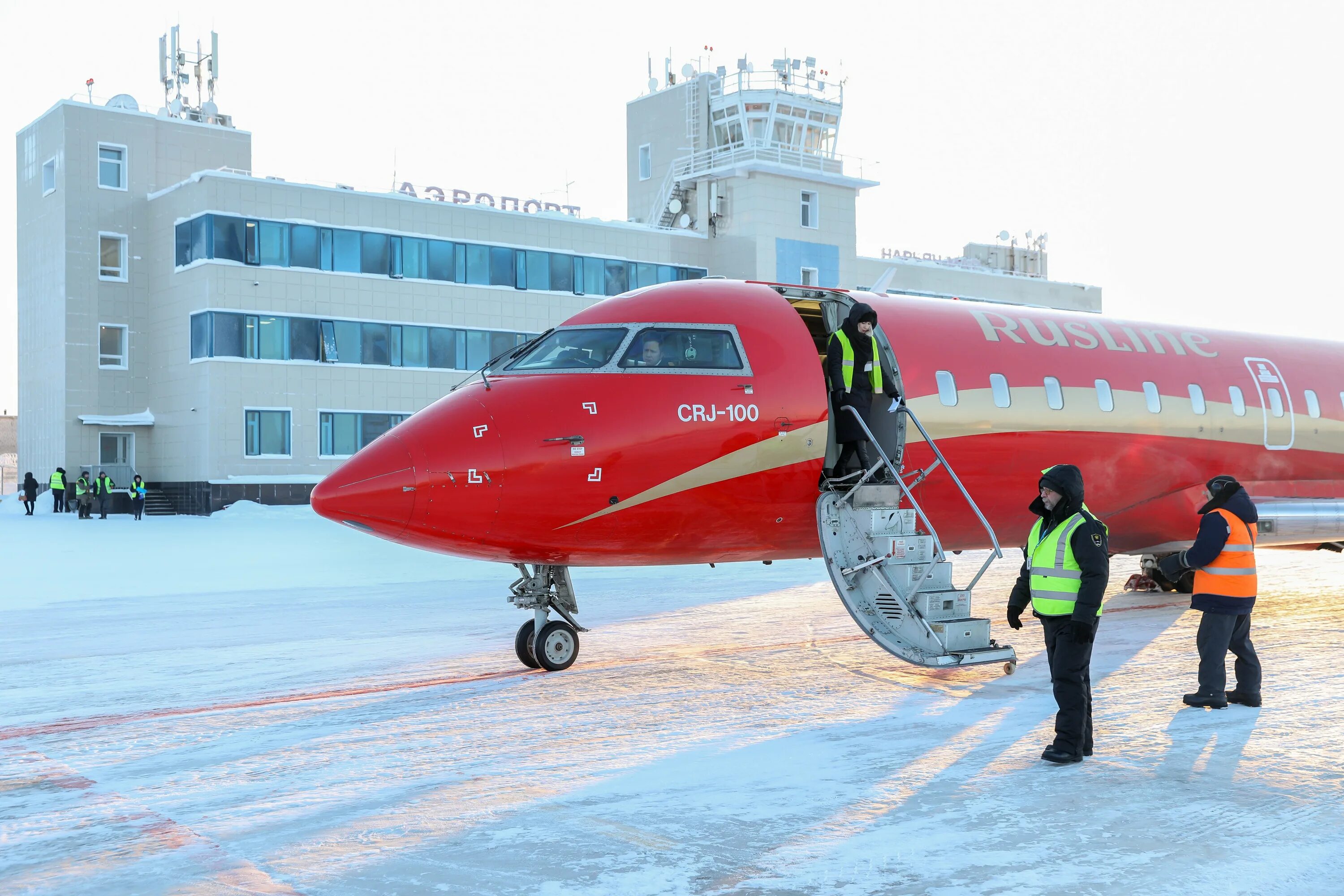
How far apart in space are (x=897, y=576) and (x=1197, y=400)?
6.66m

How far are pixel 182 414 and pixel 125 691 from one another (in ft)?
136

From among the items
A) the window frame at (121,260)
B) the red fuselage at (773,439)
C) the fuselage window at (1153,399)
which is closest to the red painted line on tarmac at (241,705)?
the red fuselage at (773,439)

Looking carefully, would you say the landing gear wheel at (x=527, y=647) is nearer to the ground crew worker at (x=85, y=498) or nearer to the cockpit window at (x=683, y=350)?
the cockpit window at (x=683, y=350)

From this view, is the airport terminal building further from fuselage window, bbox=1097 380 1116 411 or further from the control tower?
fuselage window, bbox=1097 380 1116 411

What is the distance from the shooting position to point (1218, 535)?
9.84 metres

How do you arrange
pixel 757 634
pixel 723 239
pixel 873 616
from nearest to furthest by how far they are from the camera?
pixel 873 616 → pixel 757 634 → pixel 723 239

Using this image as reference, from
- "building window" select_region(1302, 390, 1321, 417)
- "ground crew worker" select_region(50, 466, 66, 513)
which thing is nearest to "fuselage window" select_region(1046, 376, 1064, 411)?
"building window" select_region(1302, 390, 1321, 417)

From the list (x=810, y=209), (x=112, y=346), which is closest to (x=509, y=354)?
(x=112, y=346)

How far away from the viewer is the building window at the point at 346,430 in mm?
49094

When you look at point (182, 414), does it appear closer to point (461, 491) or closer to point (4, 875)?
point (461, 491)

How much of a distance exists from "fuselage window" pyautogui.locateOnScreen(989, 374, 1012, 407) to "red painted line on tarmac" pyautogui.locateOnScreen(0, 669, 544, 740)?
19.3 feet

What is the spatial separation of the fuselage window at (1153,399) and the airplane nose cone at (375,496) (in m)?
9.30

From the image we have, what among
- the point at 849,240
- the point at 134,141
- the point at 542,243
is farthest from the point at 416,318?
the point at 849,240

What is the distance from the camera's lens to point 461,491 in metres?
10.5
